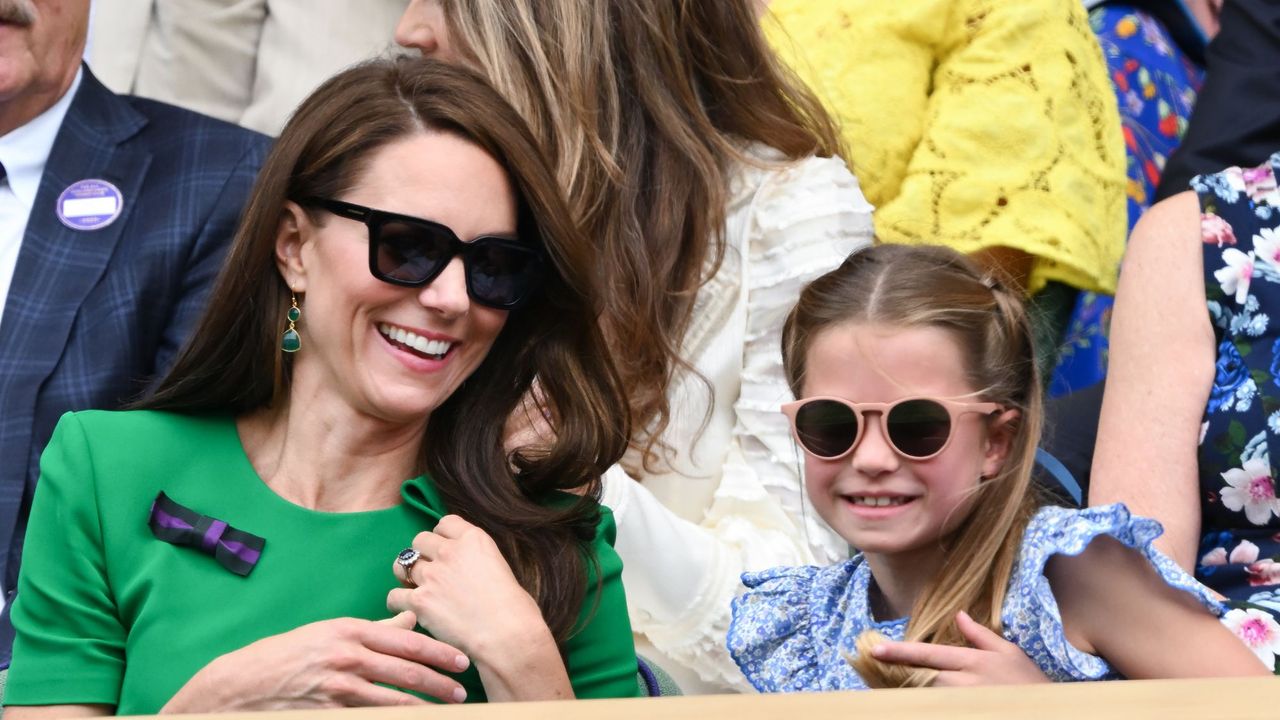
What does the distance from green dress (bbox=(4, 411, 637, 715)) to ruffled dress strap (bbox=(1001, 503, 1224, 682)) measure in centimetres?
43

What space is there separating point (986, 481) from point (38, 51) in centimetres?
172

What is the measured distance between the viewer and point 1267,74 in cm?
305

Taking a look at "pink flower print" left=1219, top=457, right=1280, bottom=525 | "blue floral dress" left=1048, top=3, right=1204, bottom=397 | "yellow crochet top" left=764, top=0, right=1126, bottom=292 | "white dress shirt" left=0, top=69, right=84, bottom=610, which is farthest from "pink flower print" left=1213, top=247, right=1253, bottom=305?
"white dress shirt" left=0, top=69, right=84, bottom=610

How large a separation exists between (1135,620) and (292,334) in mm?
951

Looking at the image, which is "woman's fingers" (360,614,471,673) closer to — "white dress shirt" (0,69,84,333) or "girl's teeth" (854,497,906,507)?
"girl's teeth" (854,497,906,507)

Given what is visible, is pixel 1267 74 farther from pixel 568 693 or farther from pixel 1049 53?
pixel 568 693

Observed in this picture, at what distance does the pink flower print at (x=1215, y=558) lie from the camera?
216 centimetres

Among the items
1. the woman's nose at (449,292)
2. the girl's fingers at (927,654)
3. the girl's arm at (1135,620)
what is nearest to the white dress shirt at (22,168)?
the woman's nose at (449,292)

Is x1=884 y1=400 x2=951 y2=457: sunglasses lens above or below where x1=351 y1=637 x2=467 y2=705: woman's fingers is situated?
above

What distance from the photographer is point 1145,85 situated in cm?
335

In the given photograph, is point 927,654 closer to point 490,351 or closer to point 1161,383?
point 490,351

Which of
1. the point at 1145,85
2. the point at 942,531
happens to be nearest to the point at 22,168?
the point at 942,531

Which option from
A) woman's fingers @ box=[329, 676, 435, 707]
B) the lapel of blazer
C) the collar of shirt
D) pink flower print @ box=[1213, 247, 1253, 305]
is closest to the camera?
woman's fingers @ box=[329, 676, 435, 707]

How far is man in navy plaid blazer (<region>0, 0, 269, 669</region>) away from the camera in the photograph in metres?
2.36
